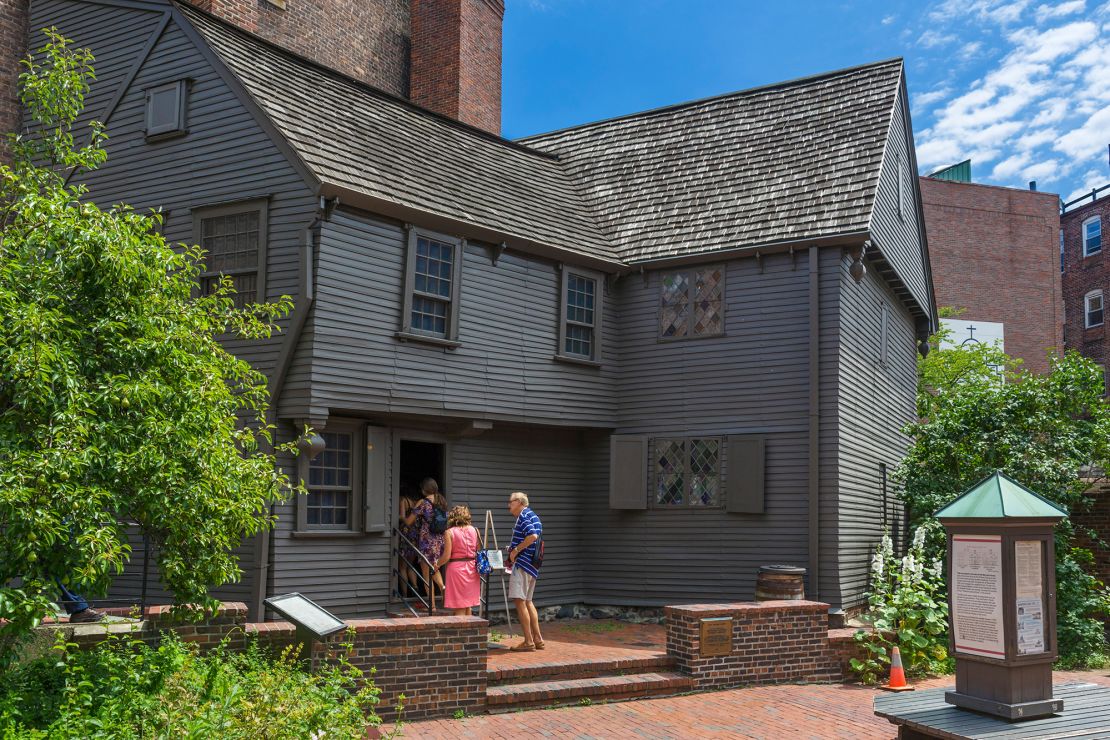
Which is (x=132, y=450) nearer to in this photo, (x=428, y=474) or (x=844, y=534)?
(x=428, y=474)

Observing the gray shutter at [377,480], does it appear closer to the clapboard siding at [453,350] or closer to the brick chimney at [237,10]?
the clapboard siding at [453,350]

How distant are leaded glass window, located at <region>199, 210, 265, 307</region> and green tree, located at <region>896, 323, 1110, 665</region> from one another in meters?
10.3

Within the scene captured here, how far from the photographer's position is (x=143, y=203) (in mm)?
14984

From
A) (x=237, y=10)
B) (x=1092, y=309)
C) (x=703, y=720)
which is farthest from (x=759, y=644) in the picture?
(x=1092, y=309)

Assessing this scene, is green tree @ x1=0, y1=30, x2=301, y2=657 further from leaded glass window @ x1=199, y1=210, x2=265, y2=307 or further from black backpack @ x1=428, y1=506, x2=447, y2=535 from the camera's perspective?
black backpack @ x1=428, y1=506, x2=447, y2=535

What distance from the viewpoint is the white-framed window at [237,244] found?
1373 cm

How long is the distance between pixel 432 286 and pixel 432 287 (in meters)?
0.01

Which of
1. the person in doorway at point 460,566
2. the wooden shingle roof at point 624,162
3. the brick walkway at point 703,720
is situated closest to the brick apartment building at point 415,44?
the wooden shingle roof at point 624,162

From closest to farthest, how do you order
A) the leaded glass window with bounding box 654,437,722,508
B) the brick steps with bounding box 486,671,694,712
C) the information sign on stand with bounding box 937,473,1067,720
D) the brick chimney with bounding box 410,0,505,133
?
the information sign on stand with bounding box 937,473,1067,720, the brick steps with bounding box 486,671,694,712, the leaded glass window with bounding box 654,437,722,508, the brick chimney with bounding box 410,0,505,133

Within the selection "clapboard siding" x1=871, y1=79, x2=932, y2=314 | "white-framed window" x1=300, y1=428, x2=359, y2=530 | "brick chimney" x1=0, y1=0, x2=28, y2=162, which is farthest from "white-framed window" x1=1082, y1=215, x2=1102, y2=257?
"brick chimney" x1=0, y1=0, x2=28, y2=162

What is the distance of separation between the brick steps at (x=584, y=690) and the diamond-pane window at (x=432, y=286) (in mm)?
5619

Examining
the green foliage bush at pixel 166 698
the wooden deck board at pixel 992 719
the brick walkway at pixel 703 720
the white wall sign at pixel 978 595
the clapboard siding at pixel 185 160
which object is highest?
the clapboard siding at pixel 185 160

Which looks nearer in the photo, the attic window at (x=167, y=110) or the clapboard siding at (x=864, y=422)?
the attic window at (x=167, y=110)

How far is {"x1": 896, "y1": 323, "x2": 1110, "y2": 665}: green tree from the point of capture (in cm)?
→ 1448
